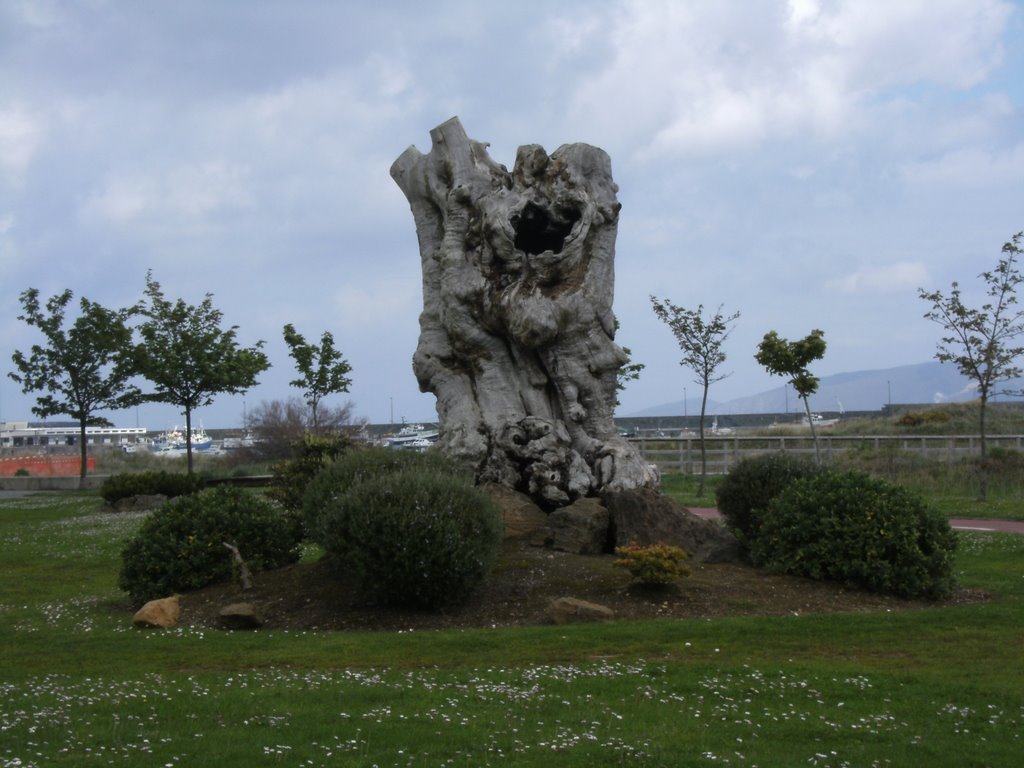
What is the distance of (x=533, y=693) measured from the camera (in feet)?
27.6

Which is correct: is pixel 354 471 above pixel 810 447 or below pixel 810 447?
above

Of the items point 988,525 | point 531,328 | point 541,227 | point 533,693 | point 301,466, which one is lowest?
point 988,525

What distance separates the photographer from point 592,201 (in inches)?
622

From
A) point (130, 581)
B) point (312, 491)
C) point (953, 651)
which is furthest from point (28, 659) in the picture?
point (953, 651)

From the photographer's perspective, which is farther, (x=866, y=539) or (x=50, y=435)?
(x=50, y=435)

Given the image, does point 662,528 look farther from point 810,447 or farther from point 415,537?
point 810,447

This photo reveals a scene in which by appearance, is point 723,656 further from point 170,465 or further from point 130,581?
point 170,465

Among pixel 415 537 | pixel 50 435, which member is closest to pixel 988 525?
pixel 415 537

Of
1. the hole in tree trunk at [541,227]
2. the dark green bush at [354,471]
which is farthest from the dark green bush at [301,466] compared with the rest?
the hole in tree trunk at [541,227]

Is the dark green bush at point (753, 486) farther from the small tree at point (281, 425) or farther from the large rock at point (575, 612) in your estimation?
the small tree at point (281, 425)

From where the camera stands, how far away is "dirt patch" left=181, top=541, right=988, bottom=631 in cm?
1186

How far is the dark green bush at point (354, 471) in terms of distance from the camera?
13.6m

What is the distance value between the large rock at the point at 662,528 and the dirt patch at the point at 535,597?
0.52m

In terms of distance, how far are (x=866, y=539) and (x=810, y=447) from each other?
30.5m
